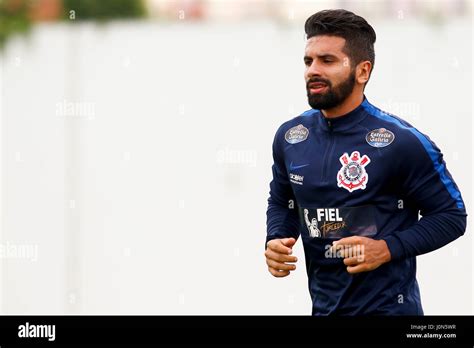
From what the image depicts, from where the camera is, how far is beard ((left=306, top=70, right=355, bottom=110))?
3792 millimetres

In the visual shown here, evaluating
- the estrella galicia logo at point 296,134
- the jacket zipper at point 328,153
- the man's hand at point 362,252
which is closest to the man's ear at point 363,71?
the jacket zipper at point 328,153

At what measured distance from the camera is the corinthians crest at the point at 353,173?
3.76 m

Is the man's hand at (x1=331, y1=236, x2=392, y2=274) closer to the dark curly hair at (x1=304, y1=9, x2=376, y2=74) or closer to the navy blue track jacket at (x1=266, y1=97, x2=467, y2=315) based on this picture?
the navy blue track jacket at (x1=266, y1=97, x2=467, y2=315)

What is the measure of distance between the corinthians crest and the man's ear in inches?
13.3

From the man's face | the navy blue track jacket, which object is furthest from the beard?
the navy blue track jacket

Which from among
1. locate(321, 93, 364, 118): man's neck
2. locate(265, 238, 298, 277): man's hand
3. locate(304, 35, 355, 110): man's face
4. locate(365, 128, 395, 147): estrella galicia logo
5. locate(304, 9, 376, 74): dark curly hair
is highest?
locate(304, 9, 376, 74): dark curly hair

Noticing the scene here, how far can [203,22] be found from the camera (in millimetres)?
10016

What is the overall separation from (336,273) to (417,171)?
1.92 feet

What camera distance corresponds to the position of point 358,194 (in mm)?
3768

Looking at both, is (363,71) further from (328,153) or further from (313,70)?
(328,153)

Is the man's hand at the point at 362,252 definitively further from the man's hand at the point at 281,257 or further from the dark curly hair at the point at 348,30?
the dark curly hair at the point at 348,30
